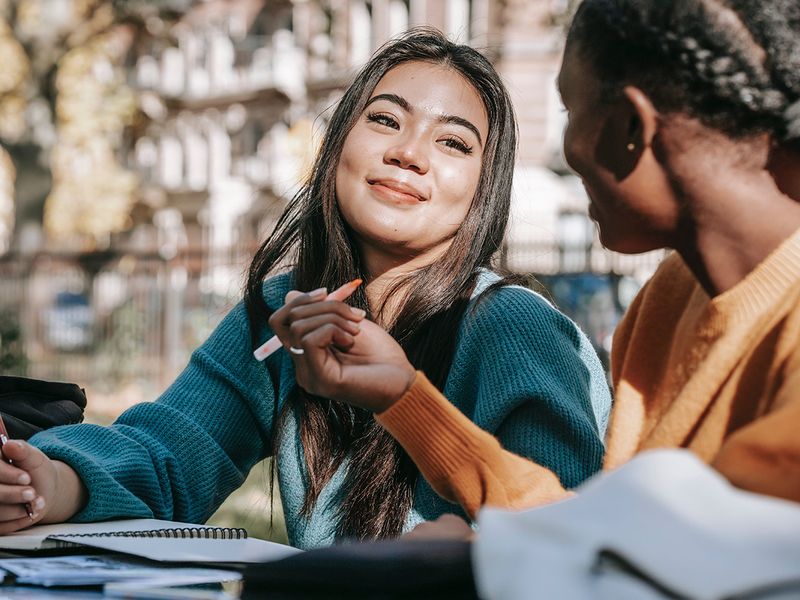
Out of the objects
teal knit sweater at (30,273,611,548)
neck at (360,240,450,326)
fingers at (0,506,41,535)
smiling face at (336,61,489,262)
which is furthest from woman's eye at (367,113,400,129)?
fingers at (0,506,41,535)

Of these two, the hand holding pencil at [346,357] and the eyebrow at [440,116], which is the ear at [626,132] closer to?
the hand holding pencil at [346,357]

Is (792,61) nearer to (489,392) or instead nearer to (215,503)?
(489,392)

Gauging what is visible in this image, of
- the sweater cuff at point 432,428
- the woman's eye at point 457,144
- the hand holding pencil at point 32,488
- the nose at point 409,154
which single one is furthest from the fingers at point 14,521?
the woman's eye at point 457,144

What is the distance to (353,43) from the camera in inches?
907

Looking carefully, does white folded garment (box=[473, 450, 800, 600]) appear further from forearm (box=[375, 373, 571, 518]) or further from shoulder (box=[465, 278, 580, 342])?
shoulder (box=[465, 278, 580, 342])

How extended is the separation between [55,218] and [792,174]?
23.0m

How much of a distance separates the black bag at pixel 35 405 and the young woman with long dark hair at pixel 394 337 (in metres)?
0.08

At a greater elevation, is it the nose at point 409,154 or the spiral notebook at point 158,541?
the nose at point 409,154

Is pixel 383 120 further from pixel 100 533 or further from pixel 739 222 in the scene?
pixel 739 222

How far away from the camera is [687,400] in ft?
4.26

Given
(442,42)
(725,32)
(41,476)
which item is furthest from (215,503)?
(725,32)

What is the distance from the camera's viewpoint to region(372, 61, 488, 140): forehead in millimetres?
2402

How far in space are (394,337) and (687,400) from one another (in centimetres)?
106

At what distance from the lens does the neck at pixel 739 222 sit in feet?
4.16
